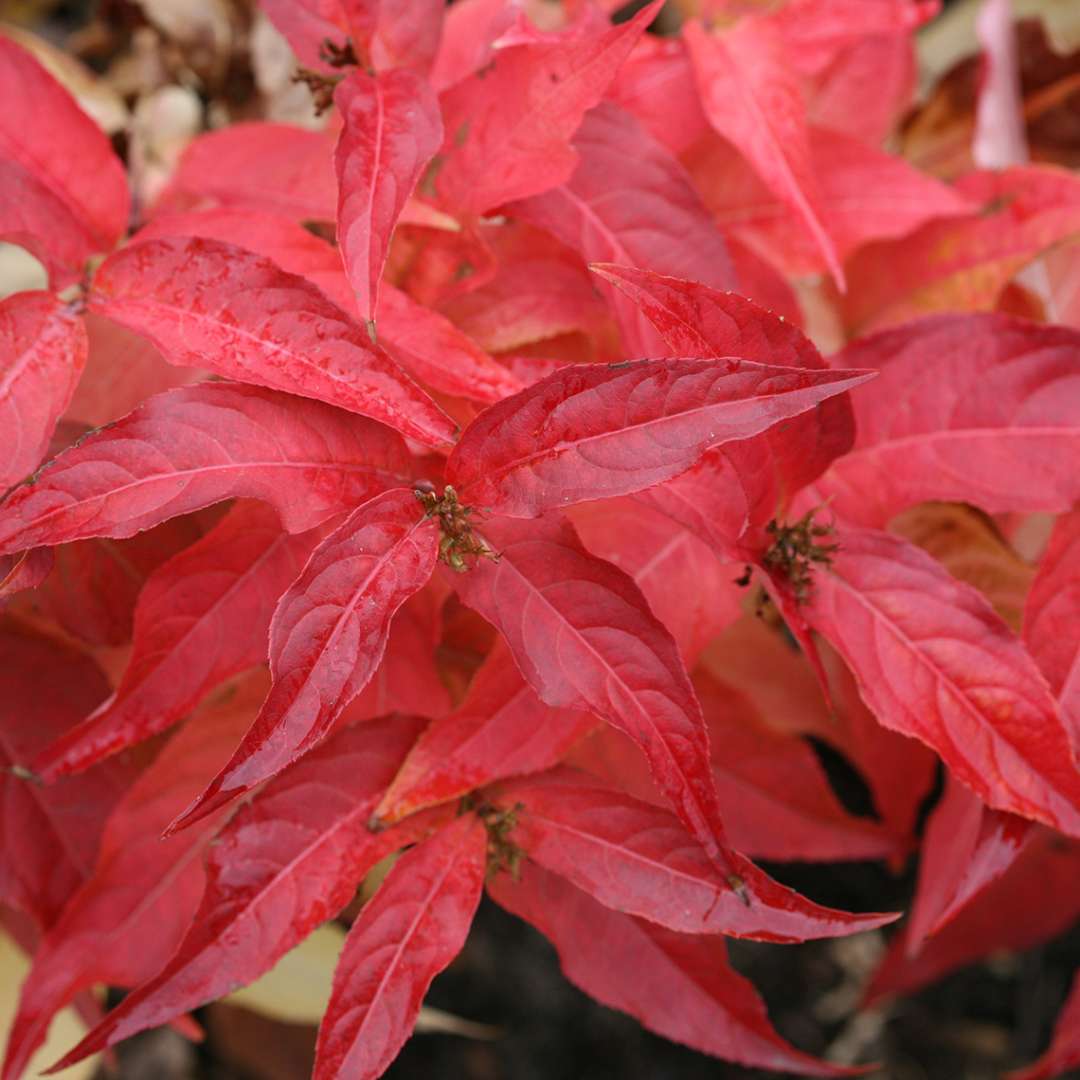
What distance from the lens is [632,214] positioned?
1.97 feet

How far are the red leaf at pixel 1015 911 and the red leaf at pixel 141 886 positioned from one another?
61 centimetres

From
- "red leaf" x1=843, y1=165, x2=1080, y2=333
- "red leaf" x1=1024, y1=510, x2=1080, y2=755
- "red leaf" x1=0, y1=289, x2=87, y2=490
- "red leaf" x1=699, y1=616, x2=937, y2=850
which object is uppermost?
"red leaf" x1=0, y1=289, x2=87, y2=490

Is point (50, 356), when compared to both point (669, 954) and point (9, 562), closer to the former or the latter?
point (9, 562)

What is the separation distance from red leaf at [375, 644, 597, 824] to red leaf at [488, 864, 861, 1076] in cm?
10

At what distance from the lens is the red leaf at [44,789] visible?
2.00ft

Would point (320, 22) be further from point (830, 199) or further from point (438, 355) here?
point (830, 199)

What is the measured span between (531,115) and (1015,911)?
2.58ft

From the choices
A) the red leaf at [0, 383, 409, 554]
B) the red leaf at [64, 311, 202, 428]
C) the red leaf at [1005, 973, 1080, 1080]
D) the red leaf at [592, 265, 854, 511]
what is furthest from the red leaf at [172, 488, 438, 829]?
the red leaf at [1005, 973, 1080, 1080]

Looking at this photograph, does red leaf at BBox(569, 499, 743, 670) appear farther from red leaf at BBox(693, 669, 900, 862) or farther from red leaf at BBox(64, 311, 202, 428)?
red leaf at BBox(64, 311, 202, 428)

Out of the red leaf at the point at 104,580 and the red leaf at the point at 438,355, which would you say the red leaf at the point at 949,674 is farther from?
the red leaf at the point at 104,580

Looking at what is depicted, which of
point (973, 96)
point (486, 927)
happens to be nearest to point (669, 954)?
point (486, 927)

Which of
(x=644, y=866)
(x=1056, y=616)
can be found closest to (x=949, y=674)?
(x=1056, y=616)

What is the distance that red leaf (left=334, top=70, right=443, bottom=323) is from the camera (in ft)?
1.47

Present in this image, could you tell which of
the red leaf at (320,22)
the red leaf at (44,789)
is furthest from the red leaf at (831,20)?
the red leaf at (44,789)
